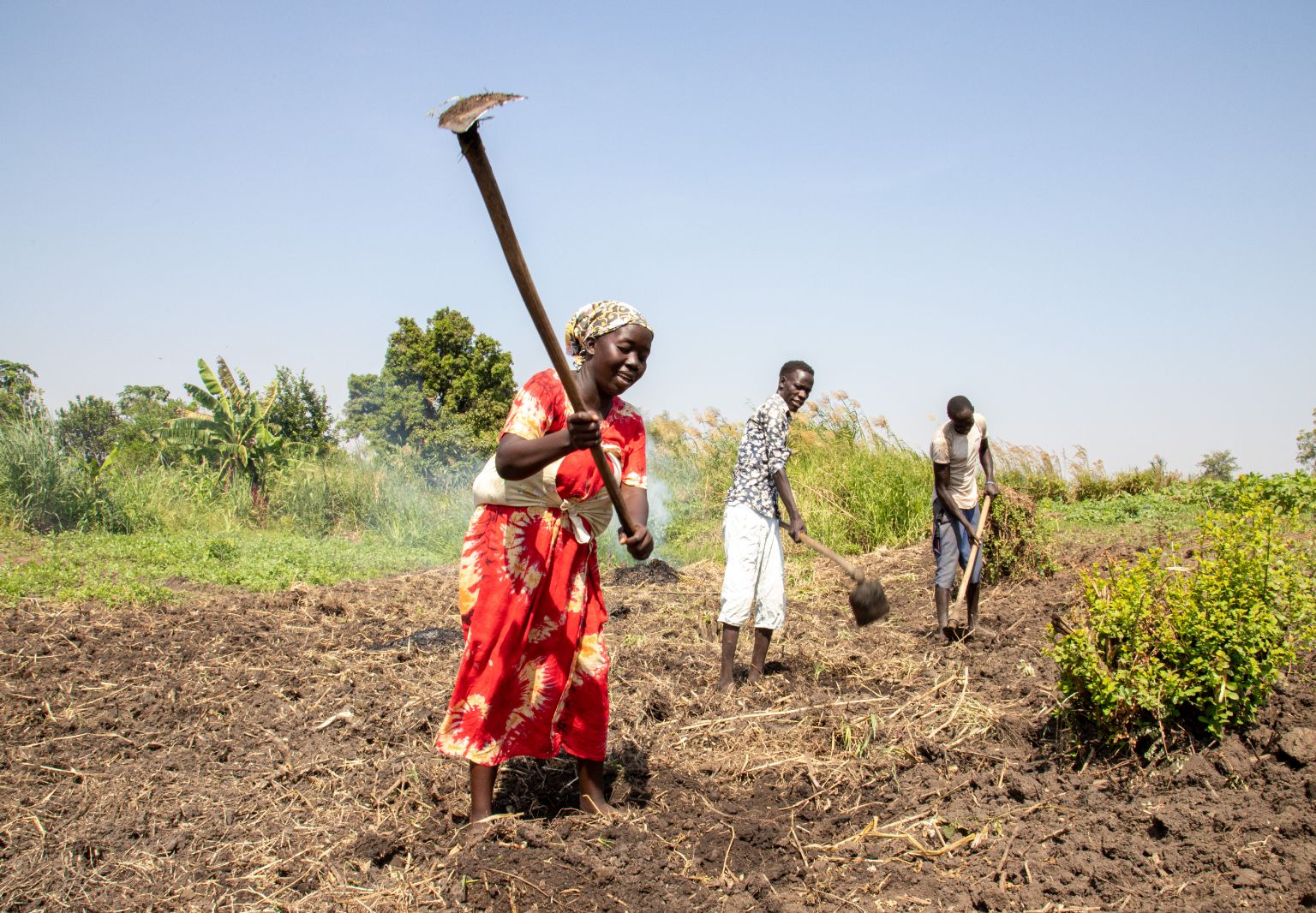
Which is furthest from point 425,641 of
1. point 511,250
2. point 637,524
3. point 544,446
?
point 511,250

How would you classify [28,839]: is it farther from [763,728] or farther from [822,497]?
[822,497]

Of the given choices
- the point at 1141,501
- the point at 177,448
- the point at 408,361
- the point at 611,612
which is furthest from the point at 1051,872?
the point at 177,448

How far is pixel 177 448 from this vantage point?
19.0 m

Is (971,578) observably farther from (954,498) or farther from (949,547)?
(954,498)

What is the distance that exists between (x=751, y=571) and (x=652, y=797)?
70.9 inches

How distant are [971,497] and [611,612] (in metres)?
3.14

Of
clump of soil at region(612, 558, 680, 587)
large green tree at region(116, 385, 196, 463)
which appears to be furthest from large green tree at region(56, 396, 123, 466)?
clump of soil at region(612, 558, 680, 587)

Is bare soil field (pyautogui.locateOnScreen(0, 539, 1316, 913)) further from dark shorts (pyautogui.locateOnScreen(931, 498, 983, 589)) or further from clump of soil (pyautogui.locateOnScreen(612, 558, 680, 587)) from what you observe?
clump of soil (pyautogui.locateOnScreen(612, 558, 680, 587))

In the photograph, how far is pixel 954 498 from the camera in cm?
666

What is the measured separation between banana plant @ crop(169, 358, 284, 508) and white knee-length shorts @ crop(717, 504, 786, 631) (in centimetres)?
1358

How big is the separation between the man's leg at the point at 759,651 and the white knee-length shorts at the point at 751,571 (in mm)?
74

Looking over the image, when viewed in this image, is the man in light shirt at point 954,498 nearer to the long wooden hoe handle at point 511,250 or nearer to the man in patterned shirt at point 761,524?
the man in patterned shirt at point 761,524

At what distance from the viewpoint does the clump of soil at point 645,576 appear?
9641mm

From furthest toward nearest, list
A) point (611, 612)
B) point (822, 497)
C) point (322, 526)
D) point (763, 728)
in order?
point (322, 526)
point (822, 497)
point (611, 612)
point (763, 728)
